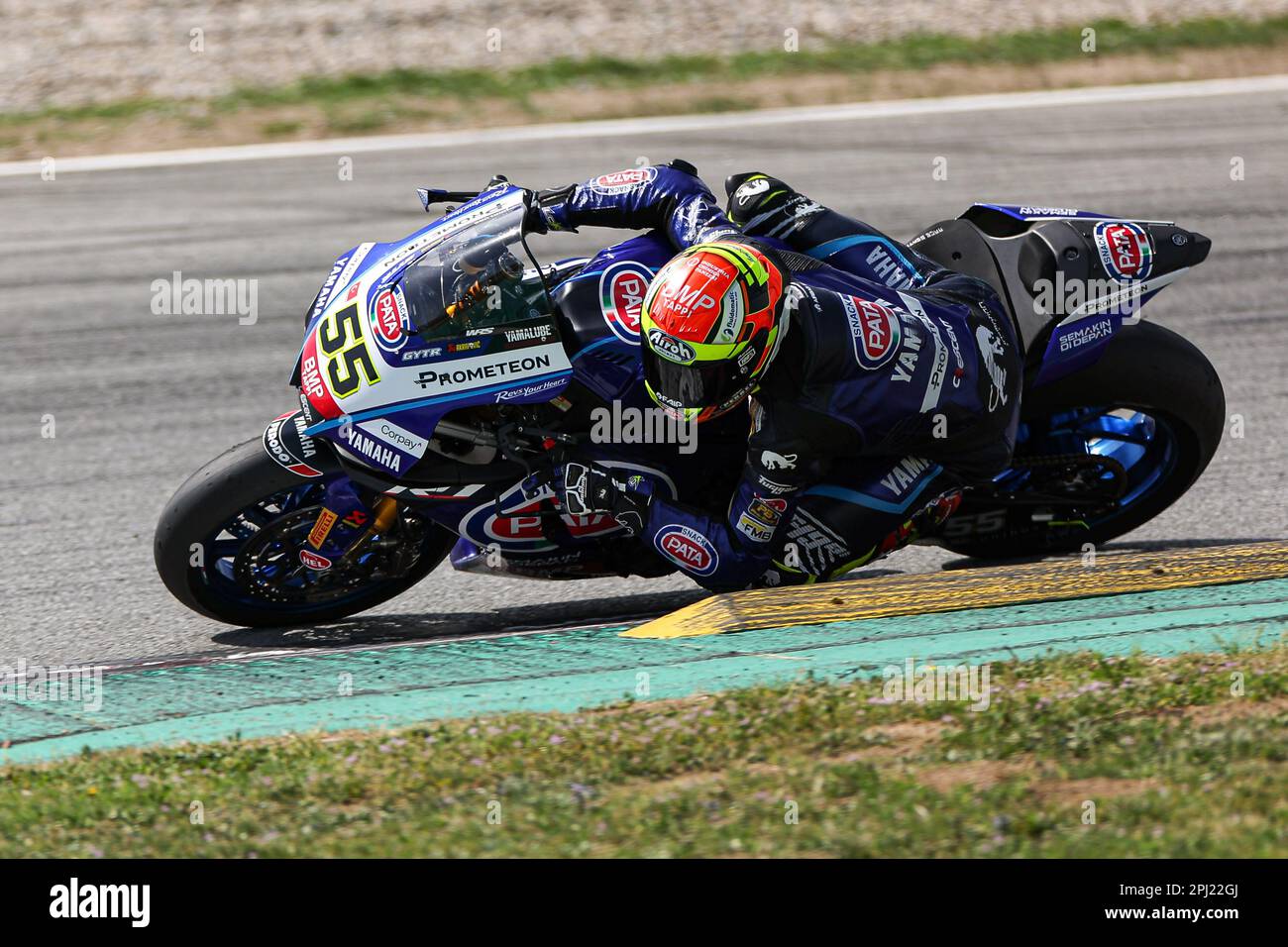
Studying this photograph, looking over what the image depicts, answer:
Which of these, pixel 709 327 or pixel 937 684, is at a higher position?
pixel 709 327

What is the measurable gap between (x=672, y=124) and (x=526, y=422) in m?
10.8

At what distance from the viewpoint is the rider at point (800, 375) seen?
467cm

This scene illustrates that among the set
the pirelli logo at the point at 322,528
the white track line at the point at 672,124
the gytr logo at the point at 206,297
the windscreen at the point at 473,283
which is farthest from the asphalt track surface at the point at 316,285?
the windscreen at the point at 473,283

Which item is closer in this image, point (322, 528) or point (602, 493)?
point (602, 493)

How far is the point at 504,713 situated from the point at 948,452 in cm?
173

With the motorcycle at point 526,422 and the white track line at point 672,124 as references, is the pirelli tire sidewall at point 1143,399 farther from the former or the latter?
the white track line at point 672,124

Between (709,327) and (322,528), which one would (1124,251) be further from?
(322,528)

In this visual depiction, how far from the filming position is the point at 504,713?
14.7ft

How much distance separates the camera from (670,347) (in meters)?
4.62

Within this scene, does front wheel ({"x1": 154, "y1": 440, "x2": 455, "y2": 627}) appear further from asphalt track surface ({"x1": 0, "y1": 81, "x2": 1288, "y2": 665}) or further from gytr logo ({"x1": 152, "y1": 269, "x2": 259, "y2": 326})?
gytr logo ({"x1": 152, "y1": 269, "x2": 259, "y2": 326})

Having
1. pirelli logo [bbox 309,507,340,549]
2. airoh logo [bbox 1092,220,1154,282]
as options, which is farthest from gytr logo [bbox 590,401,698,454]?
airoh logo [bbox 1092,220,1154,282]

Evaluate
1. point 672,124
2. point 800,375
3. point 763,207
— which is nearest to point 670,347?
point 800,375

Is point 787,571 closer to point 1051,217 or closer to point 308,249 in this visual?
point 1051,217
